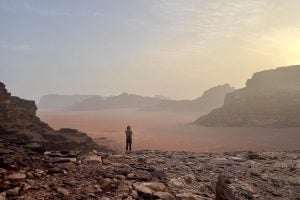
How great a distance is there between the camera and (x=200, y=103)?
12762 cm

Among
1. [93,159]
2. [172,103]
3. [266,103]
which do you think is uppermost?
[172,103]

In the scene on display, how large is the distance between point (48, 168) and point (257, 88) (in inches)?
2732

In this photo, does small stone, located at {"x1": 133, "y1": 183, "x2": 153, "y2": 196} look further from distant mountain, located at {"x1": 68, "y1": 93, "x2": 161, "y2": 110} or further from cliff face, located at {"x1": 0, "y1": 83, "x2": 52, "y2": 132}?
distant mountain, located at {"x1": 68, "y1": 93, "x2": 161, "y2": 110}

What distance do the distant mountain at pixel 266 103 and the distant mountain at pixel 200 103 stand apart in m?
44.2

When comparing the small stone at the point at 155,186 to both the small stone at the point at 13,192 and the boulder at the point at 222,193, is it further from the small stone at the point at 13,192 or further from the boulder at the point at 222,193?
the small stone at the point at 13,192

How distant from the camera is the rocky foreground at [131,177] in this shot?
7.72 metres

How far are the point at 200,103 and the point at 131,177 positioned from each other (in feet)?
395

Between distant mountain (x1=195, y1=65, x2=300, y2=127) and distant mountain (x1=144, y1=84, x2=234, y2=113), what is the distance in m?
44.2

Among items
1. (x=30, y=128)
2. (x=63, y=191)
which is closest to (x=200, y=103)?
(x=30, y=128)

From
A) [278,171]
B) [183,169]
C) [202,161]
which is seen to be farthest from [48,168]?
[278,171]

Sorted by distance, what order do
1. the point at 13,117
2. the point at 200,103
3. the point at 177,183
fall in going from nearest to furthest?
the point at 177,183
the point at 13,117
the point at 200,103

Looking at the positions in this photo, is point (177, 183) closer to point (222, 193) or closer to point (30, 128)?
point (222, 193)

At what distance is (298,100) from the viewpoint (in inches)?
2266

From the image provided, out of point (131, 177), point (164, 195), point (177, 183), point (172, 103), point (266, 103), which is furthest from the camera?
point (172, 103)
